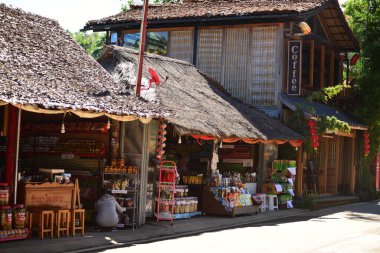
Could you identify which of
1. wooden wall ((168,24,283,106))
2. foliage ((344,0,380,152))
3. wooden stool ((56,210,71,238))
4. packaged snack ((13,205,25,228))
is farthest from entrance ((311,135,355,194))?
packaged snack ((13,205,25,228))

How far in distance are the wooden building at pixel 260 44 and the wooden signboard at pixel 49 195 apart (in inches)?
456

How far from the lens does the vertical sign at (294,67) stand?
23.0 metres

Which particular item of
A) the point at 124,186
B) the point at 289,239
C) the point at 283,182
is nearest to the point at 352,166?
the point at 283,182

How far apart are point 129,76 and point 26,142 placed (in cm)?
337

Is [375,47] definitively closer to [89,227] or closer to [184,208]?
[184,208]

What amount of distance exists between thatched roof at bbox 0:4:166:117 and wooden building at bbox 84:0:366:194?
948cm

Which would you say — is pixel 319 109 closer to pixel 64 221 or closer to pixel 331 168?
pixel 331 168

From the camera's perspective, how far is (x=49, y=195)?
12.9 meters

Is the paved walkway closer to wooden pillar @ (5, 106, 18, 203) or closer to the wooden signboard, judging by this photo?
the wooden signboard

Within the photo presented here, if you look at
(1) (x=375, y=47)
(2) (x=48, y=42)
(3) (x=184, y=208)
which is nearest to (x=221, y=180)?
(3) (x=184, y=208)

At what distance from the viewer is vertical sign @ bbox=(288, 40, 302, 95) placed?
2298 centimetres

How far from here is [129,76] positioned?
17750 mm

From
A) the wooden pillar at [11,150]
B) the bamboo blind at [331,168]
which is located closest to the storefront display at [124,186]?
the wooden pillar at [11,150]

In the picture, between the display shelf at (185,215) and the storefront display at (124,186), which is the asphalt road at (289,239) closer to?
the storefront display at (124,186)
